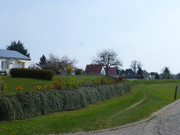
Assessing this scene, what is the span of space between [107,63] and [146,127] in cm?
5115

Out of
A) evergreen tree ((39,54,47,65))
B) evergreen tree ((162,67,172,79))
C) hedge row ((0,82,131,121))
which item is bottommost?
hedge row ((0,82,131,121))

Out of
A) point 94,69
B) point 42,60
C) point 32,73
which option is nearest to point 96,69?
point 94,69

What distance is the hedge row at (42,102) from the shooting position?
9.95m

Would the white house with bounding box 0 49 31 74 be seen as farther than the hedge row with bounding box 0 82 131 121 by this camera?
Yes

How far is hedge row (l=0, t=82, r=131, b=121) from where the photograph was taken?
9945 mm

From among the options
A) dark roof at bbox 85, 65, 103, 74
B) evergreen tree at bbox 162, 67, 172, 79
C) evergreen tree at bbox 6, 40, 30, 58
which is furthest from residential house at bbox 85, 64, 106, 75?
evergreen tree at bbox 162, 67, 172, 79

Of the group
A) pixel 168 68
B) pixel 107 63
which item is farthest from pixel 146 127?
pixel 168 68

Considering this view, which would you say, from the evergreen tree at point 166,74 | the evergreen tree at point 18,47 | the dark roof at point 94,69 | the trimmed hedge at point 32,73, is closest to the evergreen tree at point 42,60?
the evergreen tree at point 18,47

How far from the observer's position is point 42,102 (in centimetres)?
1191

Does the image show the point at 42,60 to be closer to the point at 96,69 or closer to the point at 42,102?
the point at 96,69

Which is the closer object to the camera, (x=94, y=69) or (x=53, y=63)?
(x=53, y=63)

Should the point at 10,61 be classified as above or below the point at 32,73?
above

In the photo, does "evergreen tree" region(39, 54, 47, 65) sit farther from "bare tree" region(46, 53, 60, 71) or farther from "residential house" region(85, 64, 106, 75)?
"residential house" region(85, 64, 106, 75)

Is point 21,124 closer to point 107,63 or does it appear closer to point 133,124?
point 133,124
